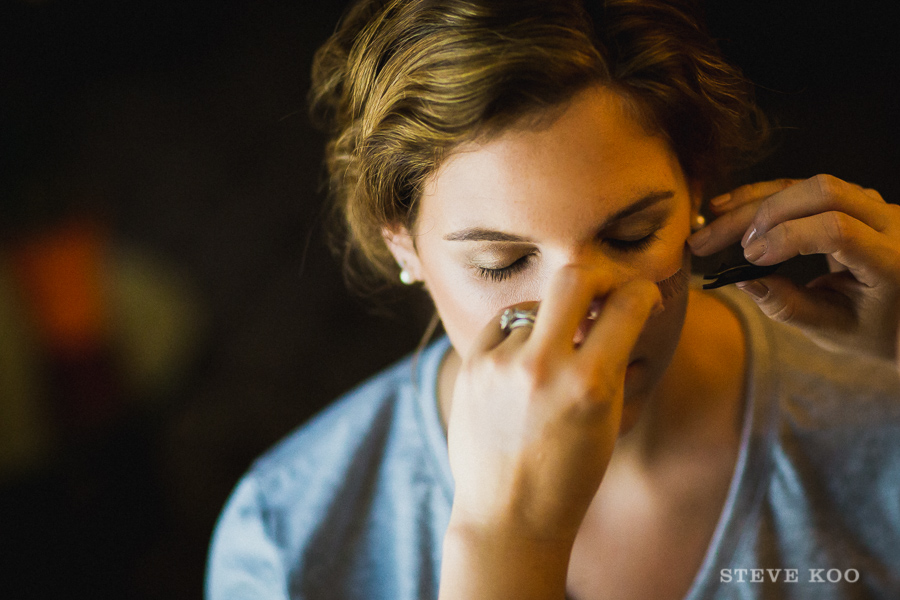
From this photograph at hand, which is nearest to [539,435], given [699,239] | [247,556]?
[699,239]

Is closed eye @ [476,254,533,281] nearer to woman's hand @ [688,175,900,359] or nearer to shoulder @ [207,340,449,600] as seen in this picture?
woman's hand @ [688,175,900,359]

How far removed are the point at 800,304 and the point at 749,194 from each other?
157 mm

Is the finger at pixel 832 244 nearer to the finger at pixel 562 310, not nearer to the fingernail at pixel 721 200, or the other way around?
the fingernail at pixel 721 200

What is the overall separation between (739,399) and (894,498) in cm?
22

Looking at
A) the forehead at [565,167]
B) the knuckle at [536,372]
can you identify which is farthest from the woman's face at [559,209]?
the knuckle at [536,372]

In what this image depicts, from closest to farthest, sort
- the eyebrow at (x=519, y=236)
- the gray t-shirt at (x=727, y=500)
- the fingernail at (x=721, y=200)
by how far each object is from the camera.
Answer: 1. the eyebrow at (x=519, y=236)
2. the fingernail at (x=721, y=200)
3. the gray t-shirt at (x=727, y=500)

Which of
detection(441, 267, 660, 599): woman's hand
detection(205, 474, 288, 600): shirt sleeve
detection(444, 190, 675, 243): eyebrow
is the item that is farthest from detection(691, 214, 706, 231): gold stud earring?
detection(205, 474, 288, 600): shirt sleeve

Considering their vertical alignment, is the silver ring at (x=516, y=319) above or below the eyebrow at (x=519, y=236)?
below

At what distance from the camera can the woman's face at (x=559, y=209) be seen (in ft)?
1.95

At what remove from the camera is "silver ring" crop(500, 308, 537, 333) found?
1.94ft

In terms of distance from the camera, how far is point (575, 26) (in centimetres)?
60

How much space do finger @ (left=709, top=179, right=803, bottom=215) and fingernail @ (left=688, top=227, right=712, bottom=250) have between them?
1.7 inches

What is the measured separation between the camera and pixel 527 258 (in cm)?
64

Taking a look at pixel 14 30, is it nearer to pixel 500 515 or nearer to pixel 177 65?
pixel 177 65
